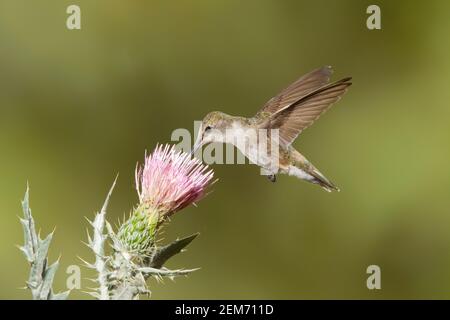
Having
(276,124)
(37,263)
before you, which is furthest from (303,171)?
(37,263)

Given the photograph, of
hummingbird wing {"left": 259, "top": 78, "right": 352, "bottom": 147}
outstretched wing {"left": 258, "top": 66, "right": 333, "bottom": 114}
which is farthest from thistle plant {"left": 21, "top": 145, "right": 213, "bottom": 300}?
outstretched wing {"left": 258, "top": 66, "right": 333, "bottom": 114}

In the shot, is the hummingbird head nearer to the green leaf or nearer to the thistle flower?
the thistle flower

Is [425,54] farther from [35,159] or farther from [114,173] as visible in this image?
[35,159]

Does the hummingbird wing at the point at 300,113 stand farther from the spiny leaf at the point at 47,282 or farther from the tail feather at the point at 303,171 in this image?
the spiny leaf at the point at 47,282

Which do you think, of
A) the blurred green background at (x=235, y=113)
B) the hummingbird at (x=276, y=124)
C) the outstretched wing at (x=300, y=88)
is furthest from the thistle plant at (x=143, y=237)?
the blurred green background at (x=235, y=113)

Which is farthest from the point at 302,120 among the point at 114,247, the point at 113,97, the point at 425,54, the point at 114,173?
the point at 425,54

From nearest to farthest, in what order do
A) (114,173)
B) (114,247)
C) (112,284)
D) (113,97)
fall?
(112,284), (114,247), (114,173), (113,97)

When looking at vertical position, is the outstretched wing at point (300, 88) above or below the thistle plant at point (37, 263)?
above

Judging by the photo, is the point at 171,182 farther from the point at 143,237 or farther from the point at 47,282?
the point at 47,282
